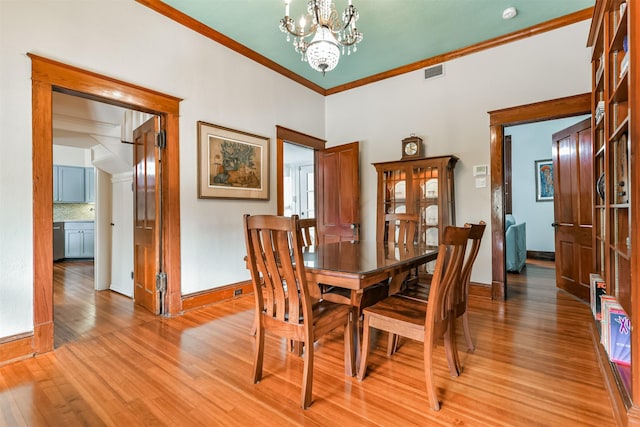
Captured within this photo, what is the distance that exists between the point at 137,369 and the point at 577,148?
4803 millimetres

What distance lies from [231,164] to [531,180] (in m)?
6.36

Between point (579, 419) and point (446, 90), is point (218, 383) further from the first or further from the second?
point (446, 90)

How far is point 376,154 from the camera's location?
4.65 m

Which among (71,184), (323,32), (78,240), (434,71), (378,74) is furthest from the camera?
(71,184)

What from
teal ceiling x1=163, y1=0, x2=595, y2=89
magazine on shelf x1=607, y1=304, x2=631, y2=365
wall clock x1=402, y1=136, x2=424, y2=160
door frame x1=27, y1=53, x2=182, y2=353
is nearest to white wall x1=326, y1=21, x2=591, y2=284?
wall clock x1=402, y1=136, x2=424, y2=160

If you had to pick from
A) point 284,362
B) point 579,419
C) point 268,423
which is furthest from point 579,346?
point 268,423

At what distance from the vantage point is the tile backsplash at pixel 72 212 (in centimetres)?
743

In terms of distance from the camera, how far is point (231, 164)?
3605 mm

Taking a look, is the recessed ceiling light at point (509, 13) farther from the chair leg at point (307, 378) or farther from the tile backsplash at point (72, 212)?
the tile backsplash at point (72, 212)

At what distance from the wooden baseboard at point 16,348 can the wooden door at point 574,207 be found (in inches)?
200

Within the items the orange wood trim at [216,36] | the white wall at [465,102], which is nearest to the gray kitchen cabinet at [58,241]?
the orange wood trim at [216,36]

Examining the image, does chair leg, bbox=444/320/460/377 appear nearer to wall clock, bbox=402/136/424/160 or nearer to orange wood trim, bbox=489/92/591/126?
wall clock, bbox=402/136/424/160

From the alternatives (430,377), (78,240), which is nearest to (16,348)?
(430,377)

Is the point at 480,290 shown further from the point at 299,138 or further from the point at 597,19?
the point at 299,138
